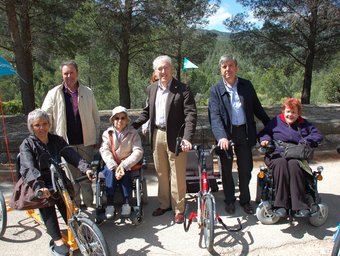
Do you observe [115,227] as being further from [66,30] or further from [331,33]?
[331,33]

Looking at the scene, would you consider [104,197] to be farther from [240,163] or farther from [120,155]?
[240,163]

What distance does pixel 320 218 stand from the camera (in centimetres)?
369

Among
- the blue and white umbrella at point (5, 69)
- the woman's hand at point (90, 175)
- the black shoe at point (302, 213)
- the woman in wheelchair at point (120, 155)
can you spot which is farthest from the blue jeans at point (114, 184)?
the blue and white umbrella at point (5, 69)

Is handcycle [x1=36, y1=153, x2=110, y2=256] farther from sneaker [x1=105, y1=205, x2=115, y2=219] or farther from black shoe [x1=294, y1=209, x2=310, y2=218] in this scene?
black shoe [x1=294, y1=209, x2=310, y2=218]

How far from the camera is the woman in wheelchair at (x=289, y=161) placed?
139 inches

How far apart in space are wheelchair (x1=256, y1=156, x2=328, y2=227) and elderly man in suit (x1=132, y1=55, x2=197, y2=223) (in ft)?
2.79

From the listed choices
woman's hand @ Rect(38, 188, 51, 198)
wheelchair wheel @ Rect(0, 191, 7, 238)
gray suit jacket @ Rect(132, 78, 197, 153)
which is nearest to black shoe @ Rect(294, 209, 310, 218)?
gray suit jacket @ Rect(132, 78, 197, 153)

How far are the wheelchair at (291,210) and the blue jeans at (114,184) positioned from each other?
137 centimetres

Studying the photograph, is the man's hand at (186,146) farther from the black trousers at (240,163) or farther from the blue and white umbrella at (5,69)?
the blue and white umbrella at (5,69)

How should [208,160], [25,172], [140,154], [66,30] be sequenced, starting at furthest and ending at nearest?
[66,30]
[208,160]
[140,154]
[25,172]

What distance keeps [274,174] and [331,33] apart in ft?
39.4

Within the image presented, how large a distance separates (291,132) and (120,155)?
184 cm

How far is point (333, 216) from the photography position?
13.2ft

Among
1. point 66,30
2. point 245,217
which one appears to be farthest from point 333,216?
point 66,30
